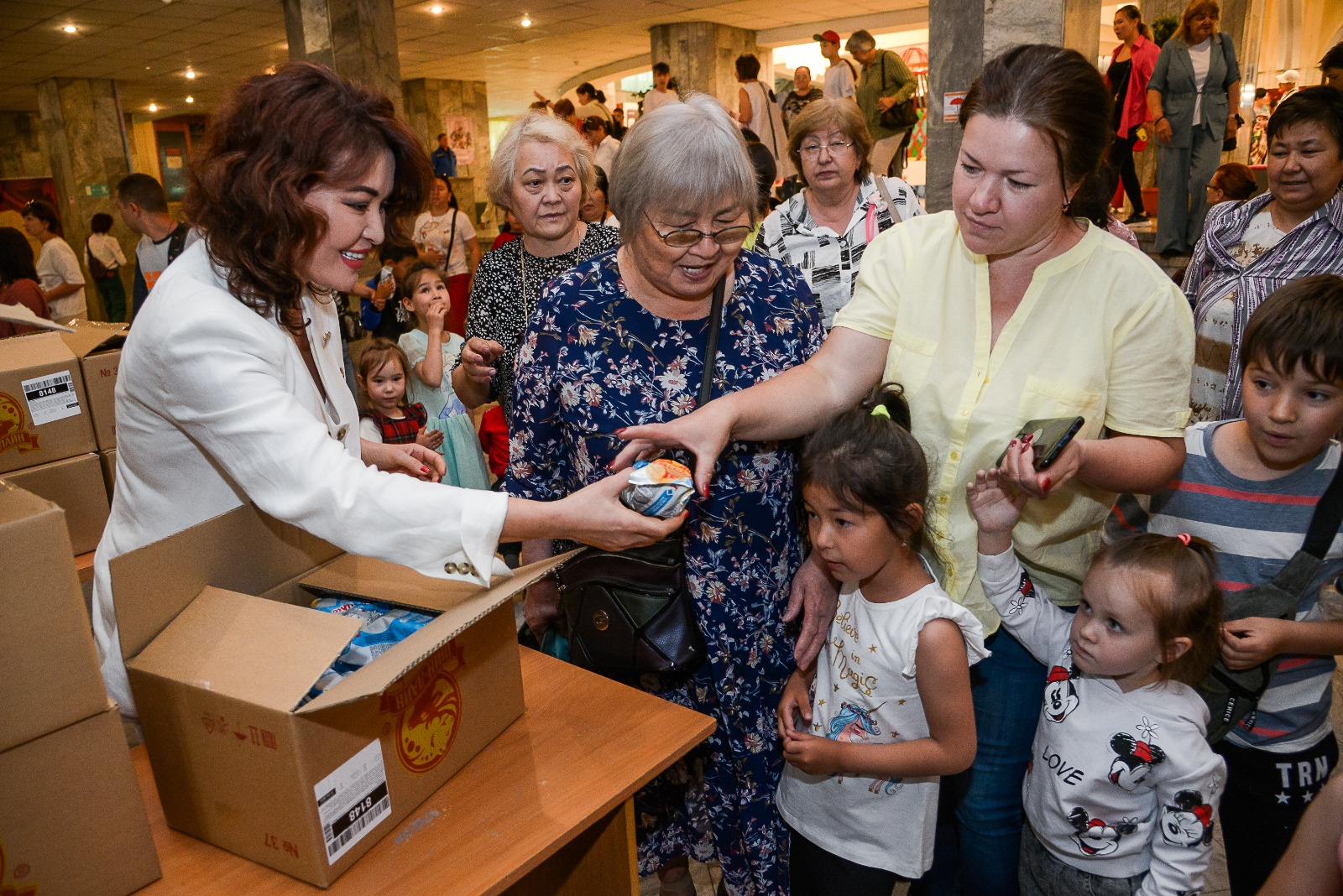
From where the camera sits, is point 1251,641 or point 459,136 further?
point 459,136

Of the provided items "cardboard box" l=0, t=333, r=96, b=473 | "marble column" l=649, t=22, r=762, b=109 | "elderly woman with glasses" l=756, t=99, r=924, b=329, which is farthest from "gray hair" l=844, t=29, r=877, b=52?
"cardboard box" l=0, t=333, r=96, b=473

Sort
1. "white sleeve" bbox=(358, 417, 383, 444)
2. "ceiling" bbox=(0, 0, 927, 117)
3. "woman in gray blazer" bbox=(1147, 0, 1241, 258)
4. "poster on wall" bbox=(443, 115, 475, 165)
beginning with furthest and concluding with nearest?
"poster on wall" bbox=(443, 115, 475, 165)
"ceiling" bbox=(0, 0, 927, 117)
"woman in gray blazer" bbox=(1147, 0, 1241, 258)
"white sleeve" bbox=(358, 417, 383, 444)

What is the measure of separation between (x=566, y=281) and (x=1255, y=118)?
1349 cm

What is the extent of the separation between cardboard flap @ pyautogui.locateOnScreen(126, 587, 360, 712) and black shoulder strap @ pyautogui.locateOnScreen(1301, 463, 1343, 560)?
1699 mm

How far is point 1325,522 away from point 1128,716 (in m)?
0.54

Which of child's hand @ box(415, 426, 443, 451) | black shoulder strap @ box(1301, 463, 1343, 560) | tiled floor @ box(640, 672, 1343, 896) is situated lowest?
tiled floor @ box(640, 672, 1343, 896)

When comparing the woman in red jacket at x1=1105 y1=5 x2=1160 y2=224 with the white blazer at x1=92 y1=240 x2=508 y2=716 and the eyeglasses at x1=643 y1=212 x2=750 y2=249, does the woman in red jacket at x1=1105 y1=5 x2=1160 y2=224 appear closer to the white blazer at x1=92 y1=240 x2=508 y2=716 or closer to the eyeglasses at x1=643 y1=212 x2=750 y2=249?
the eyeglasses at x1=643 y1=212 x2=750 y2=249

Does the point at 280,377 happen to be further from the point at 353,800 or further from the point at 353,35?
the point at 353,35

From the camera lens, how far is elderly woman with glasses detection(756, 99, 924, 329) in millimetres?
3410

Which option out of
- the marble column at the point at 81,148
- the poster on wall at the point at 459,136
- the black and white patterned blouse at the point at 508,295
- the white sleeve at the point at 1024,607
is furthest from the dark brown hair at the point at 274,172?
the poster on wall at the point at 459,136

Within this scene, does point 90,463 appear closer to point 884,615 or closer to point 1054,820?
point 884,615

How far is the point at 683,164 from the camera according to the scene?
5.50 ft

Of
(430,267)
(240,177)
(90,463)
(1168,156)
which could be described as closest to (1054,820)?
(240,177)

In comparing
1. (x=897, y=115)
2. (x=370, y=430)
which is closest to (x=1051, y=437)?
(x=370, y=430)
